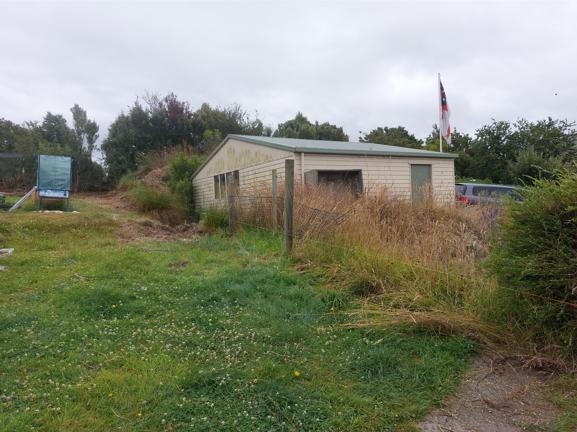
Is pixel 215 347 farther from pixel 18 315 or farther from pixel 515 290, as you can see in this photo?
pixel 515 290

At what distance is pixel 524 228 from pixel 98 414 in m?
3.17

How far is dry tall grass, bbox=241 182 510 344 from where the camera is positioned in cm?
328

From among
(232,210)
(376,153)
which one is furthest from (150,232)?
(376,153)

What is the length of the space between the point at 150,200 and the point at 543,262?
46.8 ft

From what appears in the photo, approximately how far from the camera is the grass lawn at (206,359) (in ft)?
7.35

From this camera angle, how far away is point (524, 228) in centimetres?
287

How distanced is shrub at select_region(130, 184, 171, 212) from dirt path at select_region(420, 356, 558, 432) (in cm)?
1404

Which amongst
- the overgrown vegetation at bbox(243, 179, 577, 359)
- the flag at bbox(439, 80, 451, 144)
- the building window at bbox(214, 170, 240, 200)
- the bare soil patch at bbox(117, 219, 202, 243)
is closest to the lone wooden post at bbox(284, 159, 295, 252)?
the overgrown vegetation at bbox(243, 179, 577, 359)

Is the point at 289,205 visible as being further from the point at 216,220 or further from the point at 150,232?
the point at 150,232

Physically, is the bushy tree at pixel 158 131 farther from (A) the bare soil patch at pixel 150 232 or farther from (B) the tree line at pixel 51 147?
(A) the bare soil patch at pixel 150 232

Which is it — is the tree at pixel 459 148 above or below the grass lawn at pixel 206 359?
above

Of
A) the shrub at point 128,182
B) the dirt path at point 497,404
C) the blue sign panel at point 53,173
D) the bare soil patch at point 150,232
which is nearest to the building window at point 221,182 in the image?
the bare soil patch at point 150,232

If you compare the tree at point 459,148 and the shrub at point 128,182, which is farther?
the tree at point 459,148

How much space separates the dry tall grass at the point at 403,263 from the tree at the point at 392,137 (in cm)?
2970
